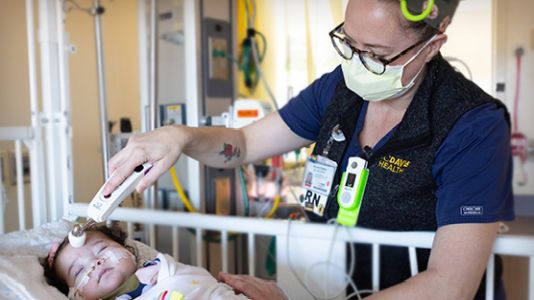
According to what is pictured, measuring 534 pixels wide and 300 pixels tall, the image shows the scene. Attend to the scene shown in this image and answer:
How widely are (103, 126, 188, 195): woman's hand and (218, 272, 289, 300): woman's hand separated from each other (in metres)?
0.32

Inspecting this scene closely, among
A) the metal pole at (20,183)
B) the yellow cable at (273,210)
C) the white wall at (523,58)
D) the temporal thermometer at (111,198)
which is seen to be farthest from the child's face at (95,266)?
the white wall at (523,58)

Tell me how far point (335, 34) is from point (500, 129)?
15.1 inches

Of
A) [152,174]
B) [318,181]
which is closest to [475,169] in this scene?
[318,181]

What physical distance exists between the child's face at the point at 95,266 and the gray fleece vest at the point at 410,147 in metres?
0.51

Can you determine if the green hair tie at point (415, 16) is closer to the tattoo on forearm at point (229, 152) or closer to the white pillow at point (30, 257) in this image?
the tattoo on forearm at point (229, 152)

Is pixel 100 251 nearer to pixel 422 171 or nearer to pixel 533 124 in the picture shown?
pixel 422 171

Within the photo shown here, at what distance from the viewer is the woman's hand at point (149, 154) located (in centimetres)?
80

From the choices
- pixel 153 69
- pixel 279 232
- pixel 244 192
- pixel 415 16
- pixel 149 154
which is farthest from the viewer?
pixel 244 192

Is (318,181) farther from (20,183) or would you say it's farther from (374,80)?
(20,183)

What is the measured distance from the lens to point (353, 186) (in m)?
0.96

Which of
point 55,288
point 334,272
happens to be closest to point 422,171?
point 334,272

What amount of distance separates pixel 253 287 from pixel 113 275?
32 centimetres

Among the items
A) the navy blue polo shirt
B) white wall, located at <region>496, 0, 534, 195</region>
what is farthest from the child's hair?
white wall, located at <region>496, 0, 534, 195</region>

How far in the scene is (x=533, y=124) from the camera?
1805 millimetres
